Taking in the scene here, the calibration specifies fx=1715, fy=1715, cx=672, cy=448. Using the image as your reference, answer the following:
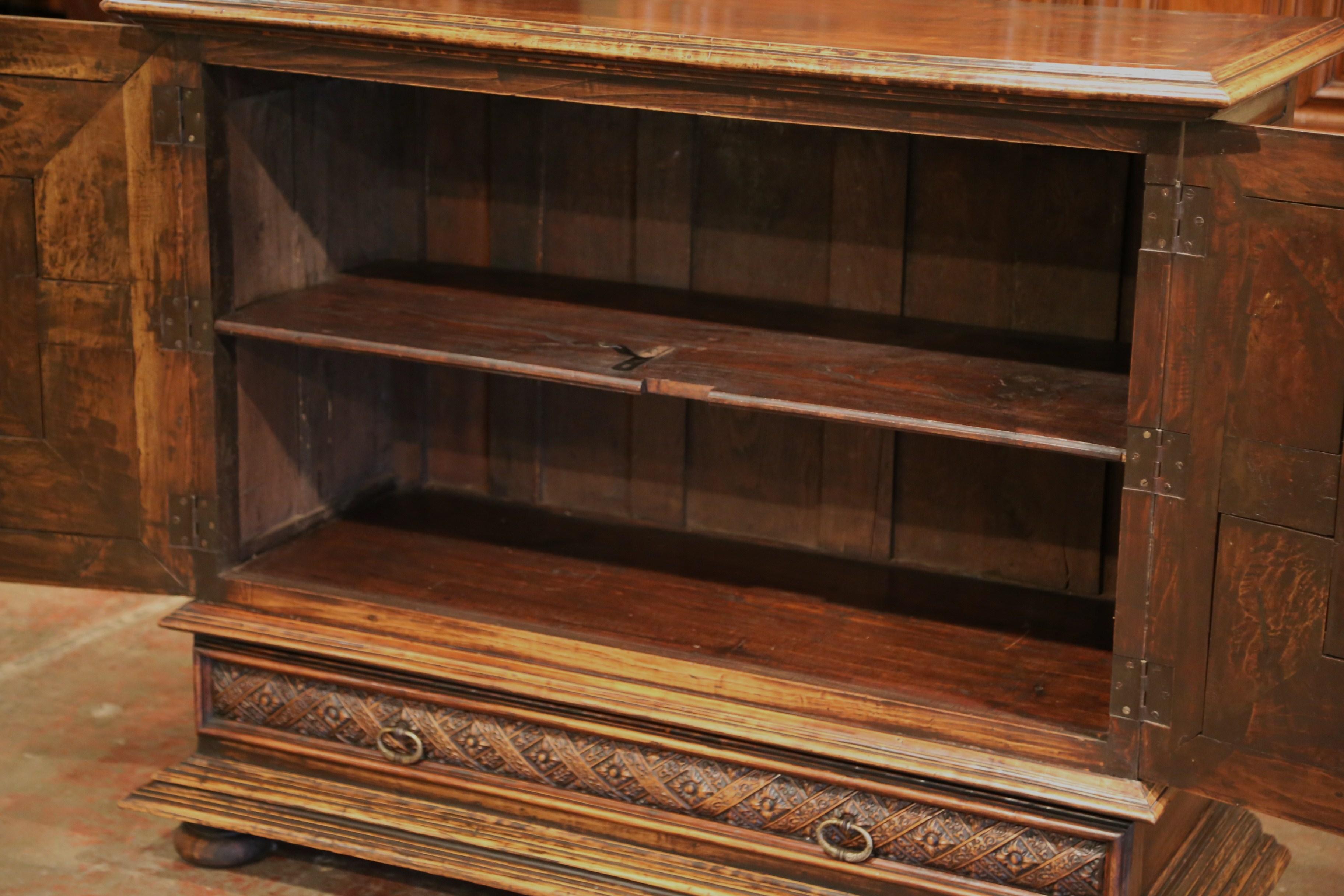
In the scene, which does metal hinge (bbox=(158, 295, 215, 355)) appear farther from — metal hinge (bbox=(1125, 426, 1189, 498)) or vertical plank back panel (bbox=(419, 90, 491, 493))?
metal hinge (bbox=(1125, 426, 1189, 498))

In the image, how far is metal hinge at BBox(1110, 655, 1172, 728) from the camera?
2098mm

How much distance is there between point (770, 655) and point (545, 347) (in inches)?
21.4

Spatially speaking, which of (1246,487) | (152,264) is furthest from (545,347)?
(1246,487)

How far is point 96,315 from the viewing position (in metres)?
2.50

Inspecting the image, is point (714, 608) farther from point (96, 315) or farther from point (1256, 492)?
point (96, 315)

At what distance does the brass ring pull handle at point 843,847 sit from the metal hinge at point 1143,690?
402mm

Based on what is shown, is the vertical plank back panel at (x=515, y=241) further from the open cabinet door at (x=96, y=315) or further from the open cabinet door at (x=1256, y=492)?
the open cabinet door at (x=1256, y=492)

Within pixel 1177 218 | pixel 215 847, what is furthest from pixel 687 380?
pixel 215 847

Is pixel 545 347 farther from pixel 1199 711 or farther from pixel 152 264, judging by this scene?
pixel 1199 711

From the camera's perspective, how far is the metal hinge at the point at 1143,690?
2.10 m

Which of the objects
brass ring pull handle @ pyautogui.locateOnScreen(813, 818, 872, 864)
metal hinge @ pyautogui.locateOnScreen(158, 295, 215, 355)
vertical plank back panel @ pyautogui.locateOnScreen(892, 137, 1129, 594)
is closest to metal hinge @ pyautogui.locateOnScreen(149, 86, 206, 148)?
metal hinge @ pyautogui.locateOnScreen(158, 295, 215, 355)

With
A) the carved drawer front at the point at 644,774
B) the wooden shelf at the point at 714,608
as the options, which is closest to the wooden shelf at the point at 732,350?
the wooden shelf at the point at 714,608

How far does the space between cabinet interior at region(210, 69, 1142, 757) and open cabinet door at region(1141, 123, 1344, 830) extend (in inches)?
9.1

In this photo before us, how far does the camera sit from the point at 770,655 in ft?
8.03
